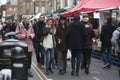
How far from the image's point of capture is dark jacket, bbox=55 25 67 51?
45.1 feet

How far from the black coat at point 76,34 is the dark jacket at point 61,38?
290mm

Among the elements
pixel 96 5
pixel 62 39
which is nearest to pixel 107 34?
pixel 62 39

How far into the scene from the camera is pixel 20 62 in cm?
830

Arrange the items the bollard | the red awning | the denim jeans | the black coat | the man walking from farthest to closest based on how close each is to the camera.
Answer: the red awning, the man walking, the denim jeans, the black coat, the bollard

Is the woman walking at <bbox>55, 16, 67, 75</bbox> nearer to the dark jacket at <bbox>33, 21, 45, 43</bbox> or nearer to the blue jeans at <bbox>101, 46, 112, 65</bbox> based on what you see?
the dark jacket at <bbox>33, 21, 45, 43</bbox>

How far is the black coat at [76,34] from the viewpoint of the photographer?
13.4m

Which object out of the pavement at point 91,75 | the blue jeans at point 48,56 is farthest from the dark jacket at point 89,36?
the blue jeans at point 48,56

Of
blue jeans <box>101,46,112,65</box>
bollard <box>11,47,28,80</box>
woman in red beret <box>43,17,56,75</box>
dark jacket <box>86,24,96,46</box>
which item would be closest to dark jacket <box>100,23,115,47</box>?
blue jeans <box>101,46,112,65</box>

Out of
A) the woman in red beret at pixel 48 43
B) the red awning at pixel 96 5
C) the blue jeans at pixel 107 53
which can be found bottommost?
the blue jeans at pixel 107 53

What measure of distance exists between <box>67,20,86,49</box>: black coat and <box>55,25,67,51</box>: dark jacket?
0.29 m

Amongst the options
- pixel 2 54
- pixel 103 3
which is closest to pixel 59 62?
pixel 2 54

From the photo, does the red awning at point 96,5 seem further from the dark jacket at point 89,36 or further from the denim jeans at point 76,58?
the denim jeans at point 76,58

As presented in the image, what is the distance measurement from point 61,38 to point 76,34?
2.04ft

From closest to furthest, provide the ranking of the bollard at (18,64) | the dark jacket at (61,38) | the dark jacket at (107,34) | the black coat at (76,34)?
1. the bollard at (18,64)
2. the black coat at (76,34)
3. the dark jacket at (61,38)
4. the dark jacket at (107,34)
